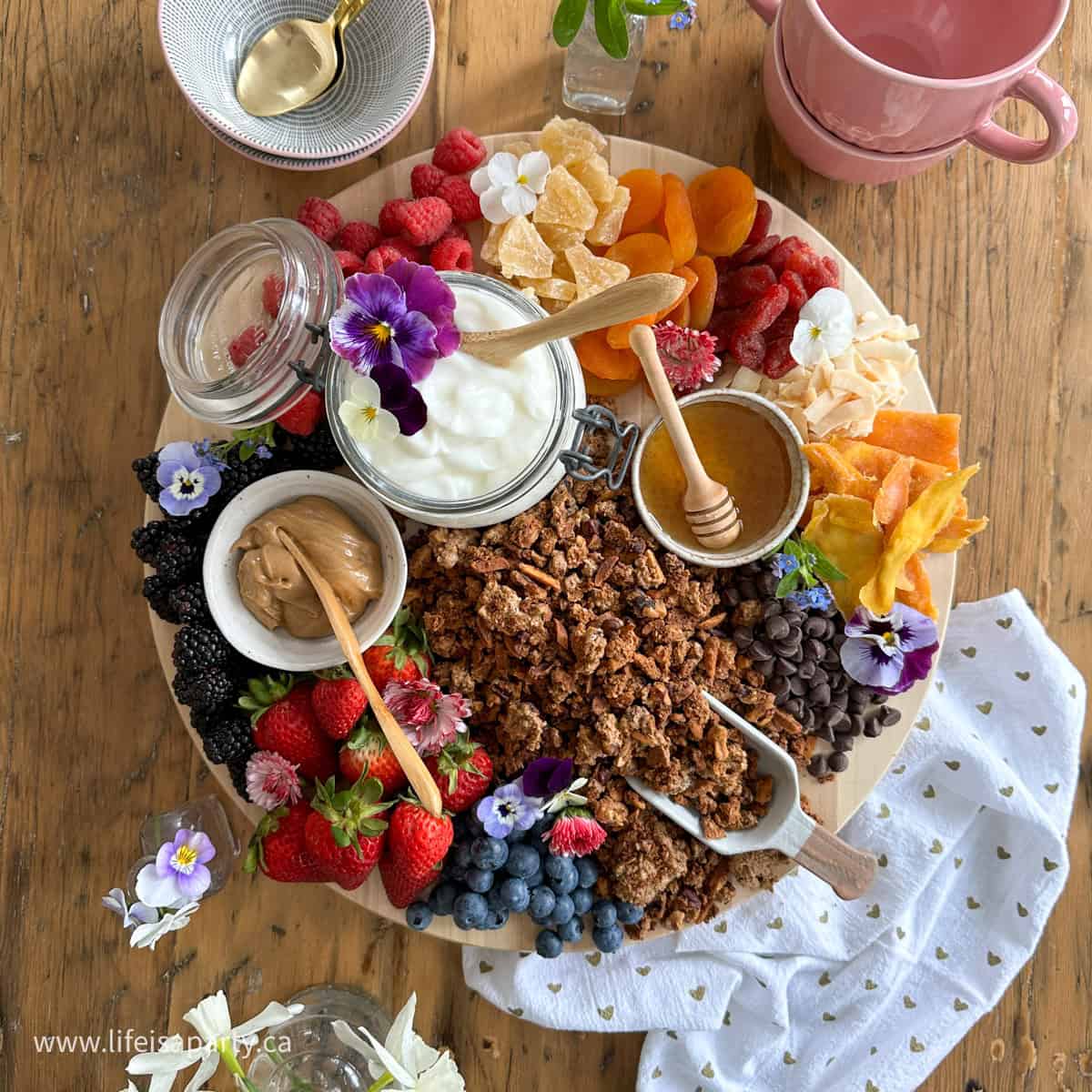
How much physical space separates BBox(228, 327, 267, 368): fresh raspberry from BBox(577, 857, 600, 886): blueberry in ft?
2.53

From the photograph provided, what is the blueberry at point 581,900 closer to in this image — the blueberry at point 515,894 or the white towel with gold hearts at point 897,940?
the blueberry at point 515,894

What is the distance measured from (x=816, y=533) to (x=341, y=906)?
35.9 inches

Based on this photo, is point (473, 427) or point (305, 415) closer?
point (473, 427)

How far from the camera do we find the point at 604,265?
131 cm

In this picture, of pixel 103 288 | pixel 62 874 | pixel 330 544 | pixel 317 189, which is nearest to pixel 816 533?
pixel 330 544

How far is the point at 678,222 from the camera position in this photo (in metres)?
1.32

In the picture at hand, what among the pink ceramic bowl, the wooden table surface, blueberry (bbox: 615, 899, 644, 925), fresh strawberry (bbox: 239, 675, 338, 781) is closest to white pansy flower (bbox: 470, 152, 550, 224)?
the wooden table surface

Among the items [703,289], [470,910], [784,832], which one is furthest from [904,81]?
[470,910]

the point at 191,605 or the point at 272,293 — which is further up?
the point at 272,293

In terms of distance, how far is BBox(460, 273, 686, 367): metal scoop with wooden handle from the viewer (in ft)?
3.18

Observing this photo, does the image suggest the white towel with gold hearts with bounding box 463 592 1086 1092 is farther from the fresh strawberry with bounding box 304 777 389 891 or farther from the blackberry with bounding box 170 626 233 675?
the blackberry with bounding box 170 626 233 675

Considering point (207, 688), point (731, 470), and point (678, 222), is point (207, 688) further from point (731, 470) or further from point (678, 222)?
point (678, 222)

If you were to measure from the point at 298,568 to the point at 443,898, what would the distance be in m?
0.47

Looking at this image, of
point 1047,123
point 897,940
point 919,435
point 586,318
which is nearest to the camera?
point 586,318
